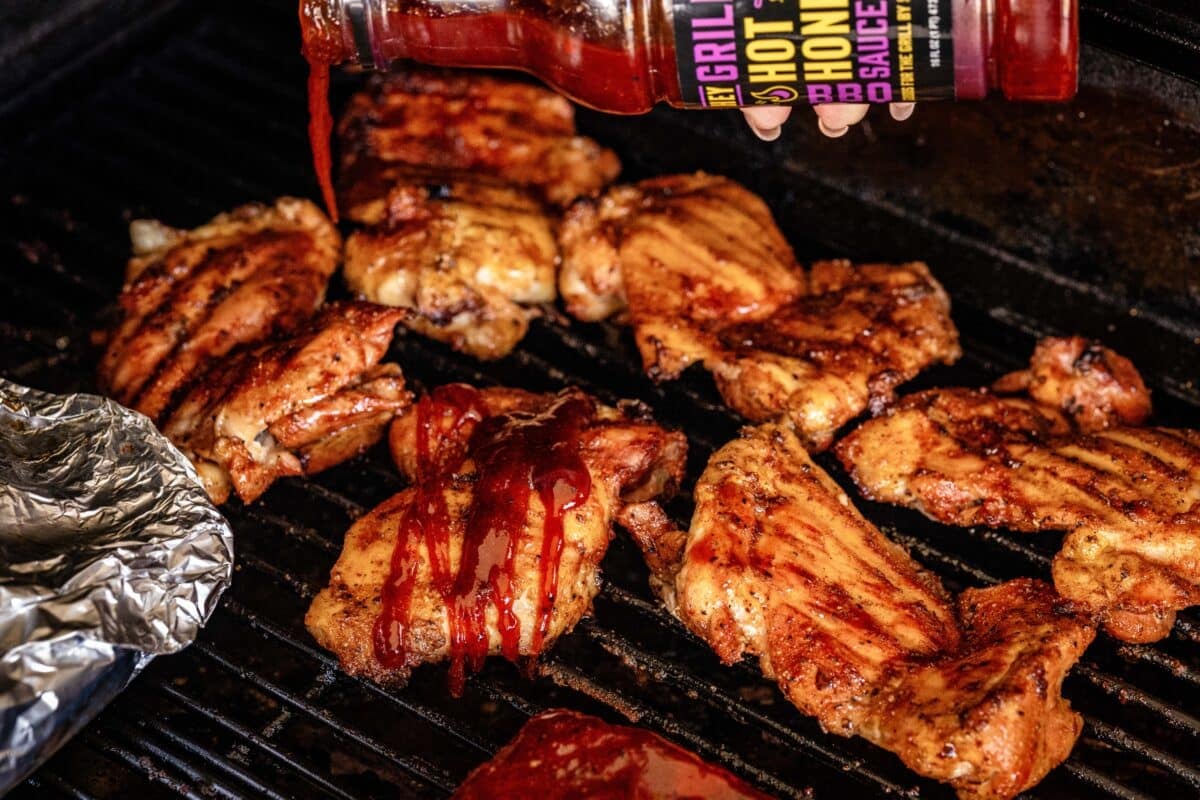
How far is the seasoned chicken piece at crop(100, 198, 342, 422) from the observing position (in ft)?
13.9

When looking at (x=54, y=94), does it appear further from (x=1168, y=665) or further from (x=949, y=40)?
(x=1168, y=665)

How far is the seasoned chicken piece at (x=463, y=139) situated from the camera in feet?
16.0

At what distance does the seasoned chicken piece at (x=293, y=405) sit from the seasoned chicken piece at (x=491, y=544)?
1.06 ft

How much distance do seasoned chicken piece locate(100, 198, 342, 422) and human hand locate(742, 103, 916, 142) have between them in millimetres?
1709

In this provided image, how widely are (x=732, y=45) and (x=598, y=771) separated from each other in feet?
6.00

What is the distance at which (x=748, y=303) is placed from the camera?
4.28 metres

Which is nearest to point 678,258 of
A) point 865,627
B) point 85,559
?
point 865,627

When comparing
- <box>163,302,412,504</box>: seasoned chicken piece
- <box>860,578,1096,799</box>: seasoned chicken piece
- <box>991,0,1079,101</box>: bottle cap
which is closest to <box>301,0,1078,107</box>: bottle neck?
<box>991,0,1079,101</box>: bottle cap

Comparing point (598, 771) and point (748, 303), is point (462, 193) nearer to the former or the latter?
point (748, 303)

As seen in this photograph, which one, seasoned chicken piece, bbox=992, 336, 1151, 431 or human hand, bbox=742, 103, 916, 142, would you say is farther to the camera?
seasoned chicken piece, bbox=992, 336, 1151, 431

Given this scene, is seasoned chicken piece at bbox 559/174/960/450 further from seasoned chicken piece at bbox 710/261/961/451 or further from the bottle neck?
the bottle neck

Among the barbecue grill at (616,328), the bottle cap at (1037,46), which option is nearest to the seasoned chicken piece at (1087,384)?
the barbecue grill at (616,328)

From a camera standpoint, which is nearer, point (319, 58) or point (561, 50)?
point (561, 50)

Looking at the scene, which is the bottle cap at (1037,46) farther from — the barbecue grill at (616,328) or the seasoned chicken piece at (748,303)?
the seasoned chicken piece at (748,303)
